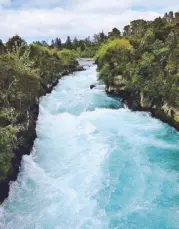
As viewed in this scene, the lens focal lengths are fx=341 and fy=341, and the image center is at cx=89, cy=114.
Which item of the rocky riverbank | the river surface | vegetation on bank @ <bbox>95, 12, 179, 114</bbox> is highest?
vegetation on bank @ <bbox>95, 12, 179, 114</bbox>

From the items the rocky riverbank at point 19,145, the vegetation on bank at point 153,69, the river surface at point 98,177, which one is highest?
the vegetation on bank at point 153,69

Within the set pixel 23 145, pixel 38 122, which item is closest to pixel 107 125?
pixel 38 122

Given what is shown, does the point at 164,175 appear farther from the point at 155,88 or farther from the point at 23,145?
the point at 155,88

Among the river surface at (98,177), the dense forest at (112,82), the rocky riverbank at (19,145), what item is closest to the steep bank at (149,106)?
the dense forest at (112,82)

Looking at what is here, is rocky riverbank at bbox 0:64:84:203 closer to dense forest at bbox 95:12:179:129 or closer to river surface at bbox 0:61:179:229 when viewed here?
river surface at bbox 0:61:179:229

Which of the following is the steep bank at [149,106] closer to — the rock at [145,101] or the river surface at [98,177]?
the rock at [145,101]

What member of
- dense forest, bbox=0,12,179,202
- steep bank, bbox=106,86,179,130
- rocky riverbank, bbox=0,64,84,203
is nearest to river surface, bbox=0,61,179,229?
rocky riverbank, bbox=0,64,84,203
